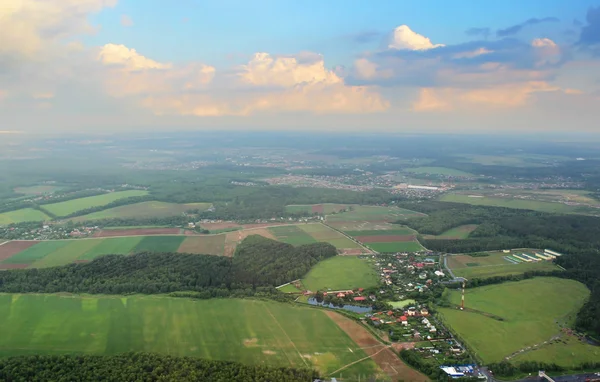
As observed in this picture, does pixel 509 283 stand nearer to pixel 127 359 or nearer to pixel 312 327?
pixel 312 327

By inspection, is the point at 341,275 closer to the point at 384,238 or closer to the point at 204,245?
the point at 384,238

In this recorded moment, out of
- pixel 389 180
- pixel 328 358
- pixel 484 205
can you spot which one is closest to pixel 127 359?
pixel 328 358

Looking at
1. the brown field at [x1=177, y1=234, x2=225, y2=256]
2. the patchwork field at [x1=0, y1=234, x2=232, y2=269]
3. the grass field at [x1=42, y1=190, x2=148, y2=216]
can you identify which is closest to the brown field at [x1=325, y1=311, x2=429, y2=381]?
the brown field at [x1=177, y1=234, x2=225, y2=256]

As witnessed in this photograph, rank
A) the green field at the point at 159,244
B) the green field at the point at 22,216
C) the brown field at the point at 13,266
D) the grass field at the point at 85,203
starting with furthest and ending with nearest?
the grass field at the point at 85,203
the green field at the point at 22,216
the green field at the point at 159,244
the brown field at the point at 13,266

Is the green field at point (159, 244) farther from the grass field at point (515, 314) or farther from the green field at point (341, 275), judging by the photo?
the grass field at point (515, 314)

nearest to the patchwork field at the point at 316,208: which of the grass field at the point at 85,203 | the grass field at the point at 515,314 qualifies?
the grass field at the point at 85,203

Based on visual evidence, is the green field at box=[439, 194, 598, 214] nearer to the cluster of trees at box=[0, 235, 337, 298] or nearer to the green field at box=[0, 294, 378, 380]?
the cluster of trees at box=[0, 235, 337, 298]
